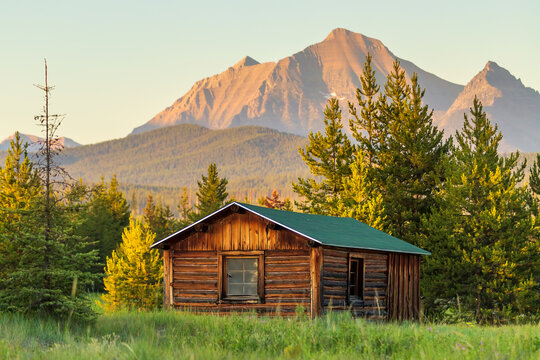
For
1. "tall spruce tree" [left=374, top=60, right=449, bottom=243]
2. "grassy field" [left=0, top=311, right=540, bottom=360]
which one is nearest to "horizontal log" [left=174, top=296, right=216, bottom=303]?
"grassy field" [left=0, top=311, right=540, bottom=360]

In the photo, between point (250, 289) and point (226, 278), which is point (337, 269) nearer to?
point (250, 289)

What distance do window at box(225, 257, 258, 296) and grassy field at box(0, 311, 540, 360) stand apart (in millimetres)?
7617

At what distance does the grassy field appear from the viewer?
10906 millimetres

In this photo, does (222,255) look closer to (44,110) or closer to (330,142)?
(44,110)

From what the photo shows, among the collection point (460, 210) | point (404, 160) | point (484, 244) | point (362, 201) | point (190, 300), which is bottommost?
point (190, 300)

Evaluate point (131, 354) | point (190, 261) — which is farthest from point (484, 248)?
point (131, 354)

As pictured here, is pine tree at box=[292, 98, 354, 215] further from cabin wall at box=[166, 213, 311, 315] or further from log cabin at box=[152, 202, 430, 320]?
cabin wall at box=[166, 213, 311, 315]

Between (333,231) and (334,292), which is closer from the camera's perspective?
(334,292)

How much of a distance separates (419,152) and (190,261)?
22.0 m

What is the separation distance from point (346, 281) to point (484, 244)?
1270cm

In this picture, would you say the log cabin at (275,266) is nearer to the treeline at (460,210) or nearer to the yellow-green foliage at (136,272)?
the treeline at (460,210)

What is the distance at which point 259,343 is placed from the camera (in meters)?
13.2

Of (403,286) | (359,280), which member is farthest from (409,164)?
(359,280)

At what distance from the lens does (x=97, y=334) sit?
16.5 meters
